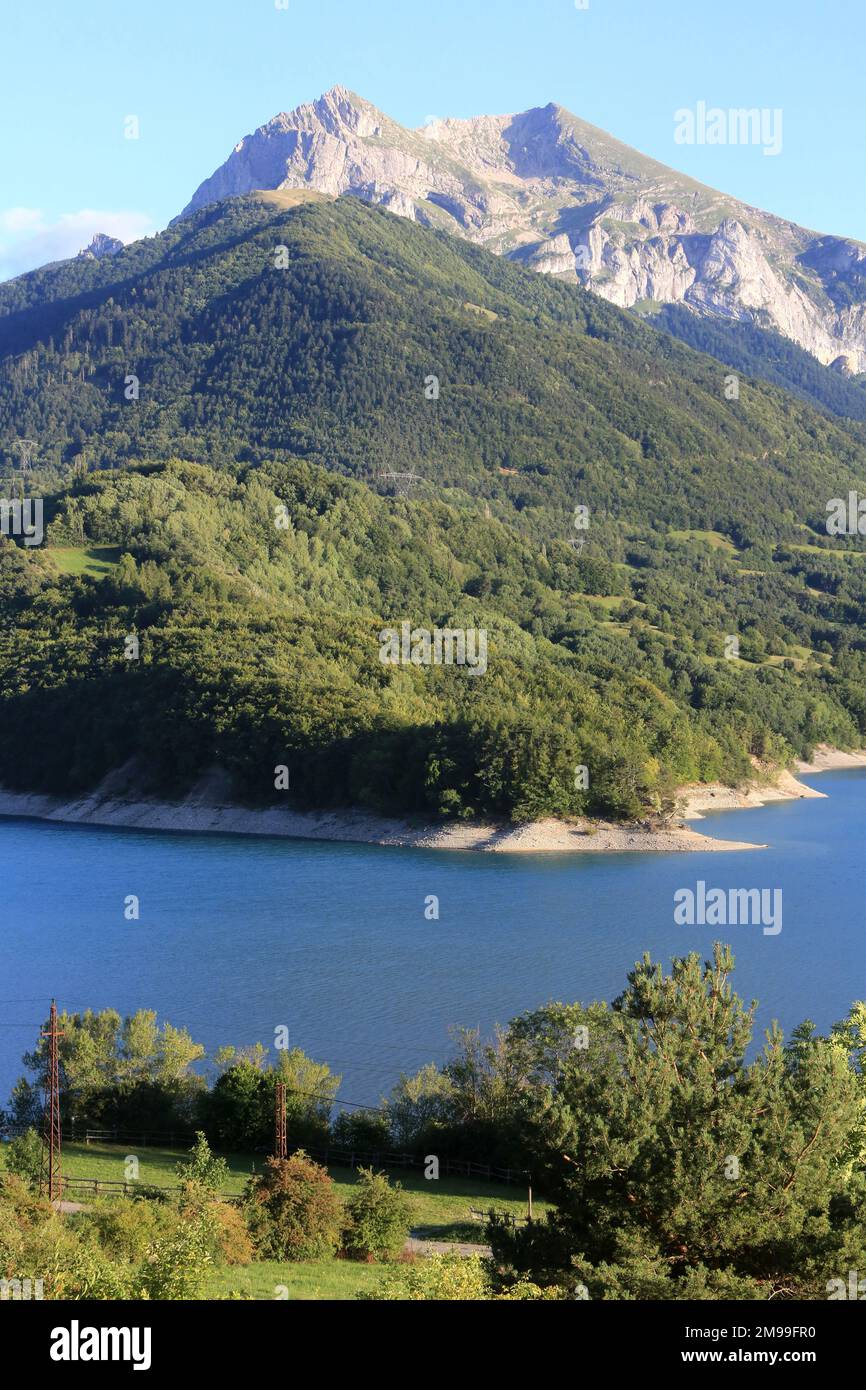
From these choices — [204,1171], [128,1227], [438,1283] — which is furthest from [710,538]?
[438,1283]

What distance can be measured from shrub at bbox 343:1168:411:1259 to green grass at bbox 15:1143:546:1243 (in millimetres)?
506

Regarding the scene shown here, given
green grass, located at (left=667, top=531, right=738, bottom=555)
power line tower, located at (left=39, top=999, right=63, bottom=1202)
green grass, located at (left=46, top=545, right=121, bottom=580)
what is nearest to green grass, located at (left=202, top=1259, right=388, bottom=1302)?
power line tower, located at (left=39, top=999, right=63, bottom=1202)

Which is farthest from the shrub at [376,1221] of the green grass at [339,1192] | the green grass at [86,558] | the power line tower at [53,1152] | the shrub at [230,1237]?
the green grass at [86,558]

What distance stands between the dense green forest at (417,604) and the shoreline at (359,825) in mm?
1334

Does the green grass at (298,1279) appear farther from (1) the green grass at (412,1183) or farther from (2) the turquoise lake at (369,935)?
(2) the turquoise lake at (369,935)

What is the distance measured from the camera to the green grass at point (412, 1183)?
24766 mm

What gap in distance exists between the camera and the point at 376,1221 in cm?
2300

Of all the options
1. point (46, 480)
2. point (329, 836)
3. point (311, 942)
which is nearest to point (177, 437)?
point (46, 480)

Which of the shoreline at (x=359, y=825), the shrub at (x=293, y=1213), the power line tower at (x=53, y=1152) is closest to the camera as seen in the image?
the shrub at (x=293, y=1213)

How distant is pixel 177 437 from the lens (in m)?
194

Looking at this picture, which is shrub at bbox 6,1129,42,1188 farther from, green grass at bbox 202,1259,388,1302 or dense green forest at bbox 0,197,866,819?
dense green forest at bbox 0,197,866,819

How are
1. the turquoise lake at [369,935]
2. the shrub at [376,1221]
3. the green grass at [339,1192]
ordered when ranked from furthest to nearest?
1. the turquoise lake at [369,935]
2. the shrub at [376,1221]
3. the green grass at [339,1192]

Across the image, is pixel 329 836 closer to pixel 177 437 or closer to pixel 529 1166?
pixel 529 1166

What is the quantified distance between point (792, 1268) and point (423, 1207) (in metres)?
9.97
